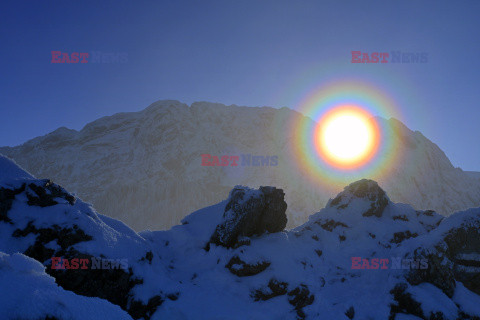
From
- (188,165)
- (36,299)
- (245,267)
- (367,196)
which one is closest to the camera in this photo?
(36,299)

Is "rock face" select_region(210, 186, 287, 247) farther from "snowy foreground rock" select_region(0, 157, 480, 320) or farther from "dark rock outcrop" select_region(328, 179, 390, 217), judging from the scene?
"dark rock outcrop" select_region(328, 179, 390, 217)

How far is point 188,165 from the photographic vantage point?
114438mm

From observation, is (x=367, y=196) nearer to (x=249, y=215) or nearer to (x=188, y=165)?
(x=249, y=215)

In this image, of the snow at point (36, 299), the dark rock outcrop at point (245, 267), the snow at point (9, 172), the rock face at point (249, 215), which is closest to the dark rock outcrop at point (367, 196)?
the rock face at point (249, 215)

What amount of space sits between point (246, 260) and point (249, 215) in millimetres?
6056

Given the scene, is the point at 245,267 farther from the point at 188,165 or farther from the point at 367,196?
the point at 188,165

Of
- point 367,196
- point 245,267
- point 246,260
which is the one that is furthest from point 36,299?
point 367,196

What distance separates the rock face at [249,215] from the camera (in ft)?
120

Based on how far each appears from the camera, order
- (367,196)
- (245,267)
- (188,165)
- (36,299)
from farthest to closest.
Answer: (188,165), (367,196), (245,267), (36,299)

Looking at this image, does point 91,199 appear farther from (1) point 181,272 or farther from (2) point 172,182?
(1) point 181,272

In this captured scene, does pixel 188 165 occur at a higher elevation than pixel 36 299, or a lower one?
lower

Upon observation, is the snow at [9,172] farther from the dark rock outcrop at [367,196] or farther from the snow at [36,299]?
the dark rock outcrop at [367,196]

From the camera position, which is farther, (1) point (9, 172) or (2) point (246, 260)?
(2) point (246, 260)

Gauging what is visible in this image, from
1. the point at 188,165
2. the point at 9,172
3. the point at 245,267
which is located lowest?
the point at 245,267
